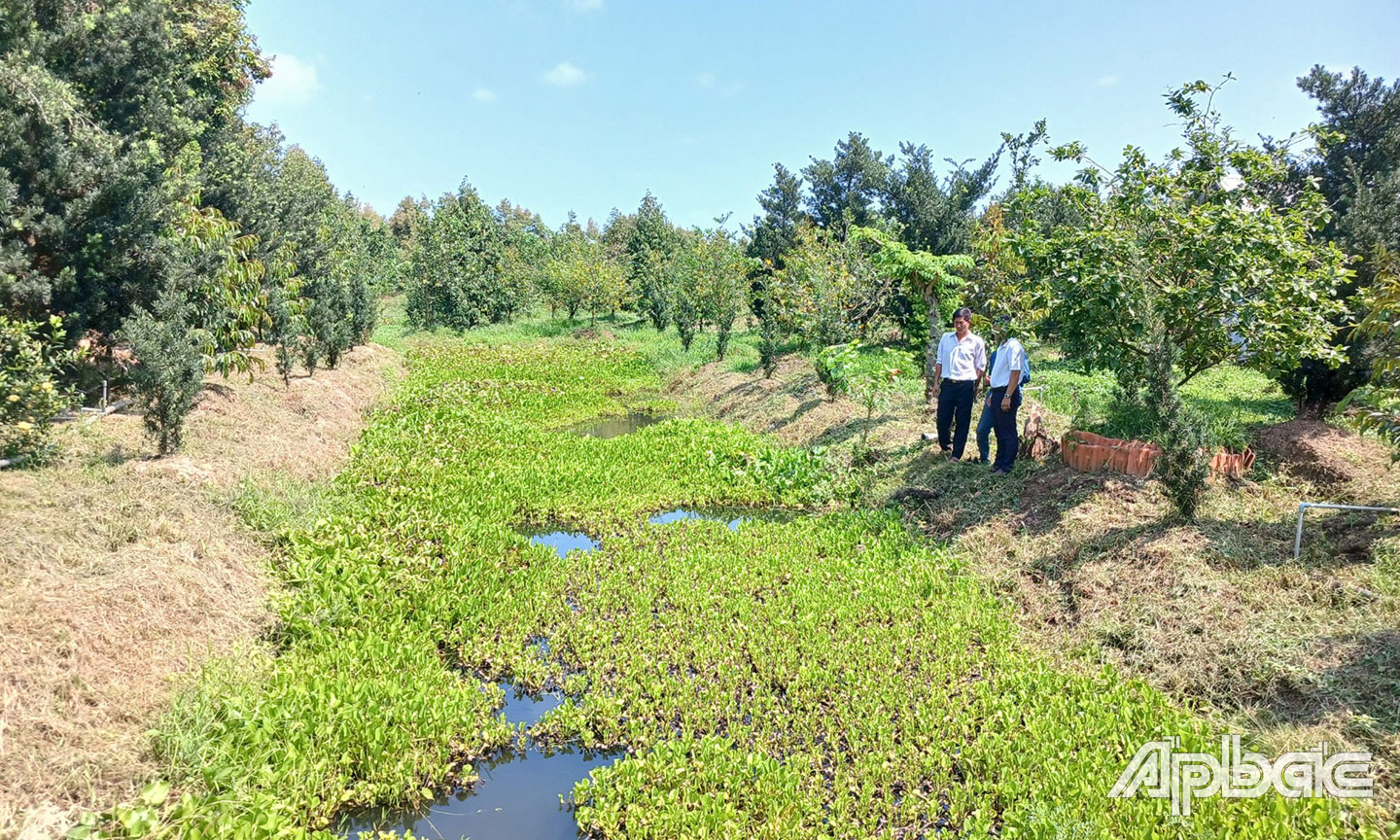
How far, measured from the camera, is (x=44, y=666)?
14.7ft

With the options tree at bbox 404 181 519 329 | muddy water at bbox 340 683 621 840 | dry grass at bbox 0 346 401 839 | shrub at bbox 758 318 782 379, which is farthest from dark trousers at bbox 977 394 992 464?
tree at bbox 404 181 519 329

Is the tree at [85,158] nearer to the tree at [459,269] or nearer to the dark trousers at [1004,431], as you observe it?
the dark trousers at [1004,431]

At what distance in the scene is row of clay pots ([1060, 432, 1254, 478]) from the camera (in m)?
7.53

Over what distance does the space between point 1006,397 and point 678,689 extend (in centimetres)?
566

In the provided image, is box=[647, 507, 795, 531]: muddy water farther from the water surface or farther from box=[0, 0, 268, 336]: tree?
box=[0, 0, 268, 336]: tree

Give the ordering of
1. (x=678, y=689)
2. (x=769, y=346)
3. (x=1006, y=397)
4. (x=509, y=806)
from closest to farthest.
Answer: (x=509, y=806) < (x=678, y=689) < (x=1006, y=397) < (x=769, y=346)

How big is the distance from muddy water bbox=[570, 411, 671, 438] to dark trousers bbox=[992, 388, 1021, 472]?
29.7 ft

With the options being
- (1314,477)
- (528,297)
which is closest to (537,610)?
(1314,477)

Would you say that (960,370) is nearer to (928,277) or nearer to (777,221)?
(928,277)

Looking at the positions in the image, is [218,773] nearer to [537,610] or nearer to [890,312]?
[537,610]

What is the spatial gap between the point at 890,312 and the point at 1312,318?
605 inches

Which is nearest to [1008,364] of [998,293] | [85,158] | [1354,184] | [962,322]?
[962,322]

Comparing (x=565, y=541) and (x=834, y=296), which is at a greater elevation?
(x=834, y=296)

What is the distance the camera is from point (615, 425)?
1802 cm
